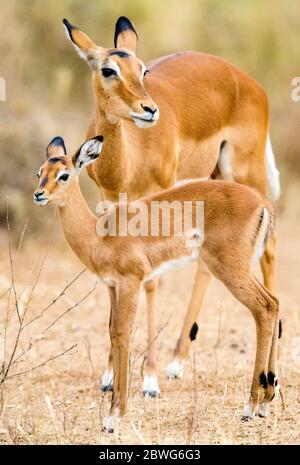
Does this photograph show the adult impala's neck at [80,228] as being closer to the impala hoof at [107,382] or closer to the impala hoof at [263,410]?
the impala hoof at [263,410]

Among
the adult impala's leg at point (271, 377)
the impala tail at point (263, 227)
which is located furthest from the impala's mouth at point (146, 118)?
the adult impala's leg at point (271, 377)

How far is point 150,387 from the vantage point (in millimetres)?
6539

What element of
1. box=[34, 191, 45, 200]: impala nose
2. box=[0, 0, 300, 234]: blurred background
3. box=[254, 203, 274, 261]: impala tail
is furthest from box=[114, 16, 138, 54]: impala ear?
box=[0, 0, 300, 234]: blurred background

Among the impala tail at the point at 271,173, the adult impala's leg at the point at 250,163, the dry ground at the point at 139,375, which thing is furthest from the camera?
the impala tail at the point at 271,173

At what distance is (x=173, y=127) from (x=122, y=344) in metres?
2.12

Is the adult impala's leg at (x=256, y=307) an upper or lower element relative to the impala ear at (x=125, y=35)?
lower

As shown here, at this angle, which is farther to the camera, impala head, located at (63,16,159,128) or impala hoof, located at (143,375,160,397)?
impala hoof, located at (143,375,160,397)

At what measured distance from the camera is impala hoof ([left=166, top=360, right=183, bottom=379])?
7117 mm

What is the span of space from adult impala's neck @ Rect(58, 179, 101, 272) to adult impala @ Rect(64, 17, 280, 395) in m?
0.70

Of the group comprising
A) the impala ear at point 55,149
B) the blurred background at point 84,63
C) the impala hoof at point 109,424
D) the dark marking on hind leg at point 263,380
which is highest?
the blurred background at point 84,63

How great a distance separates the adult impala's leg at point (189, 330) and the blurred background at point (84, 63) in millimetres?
3674

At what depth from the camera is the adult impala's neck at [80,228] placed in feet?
18.0

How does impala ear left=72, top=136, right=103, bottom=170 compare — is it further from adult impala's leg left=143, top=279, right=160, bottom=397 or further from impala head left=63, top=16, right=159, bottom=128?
adult impala's leg left=143, top=279, right=160, bottom=397

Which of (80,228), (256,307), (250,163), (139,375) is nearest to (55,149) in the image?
(80,228)
